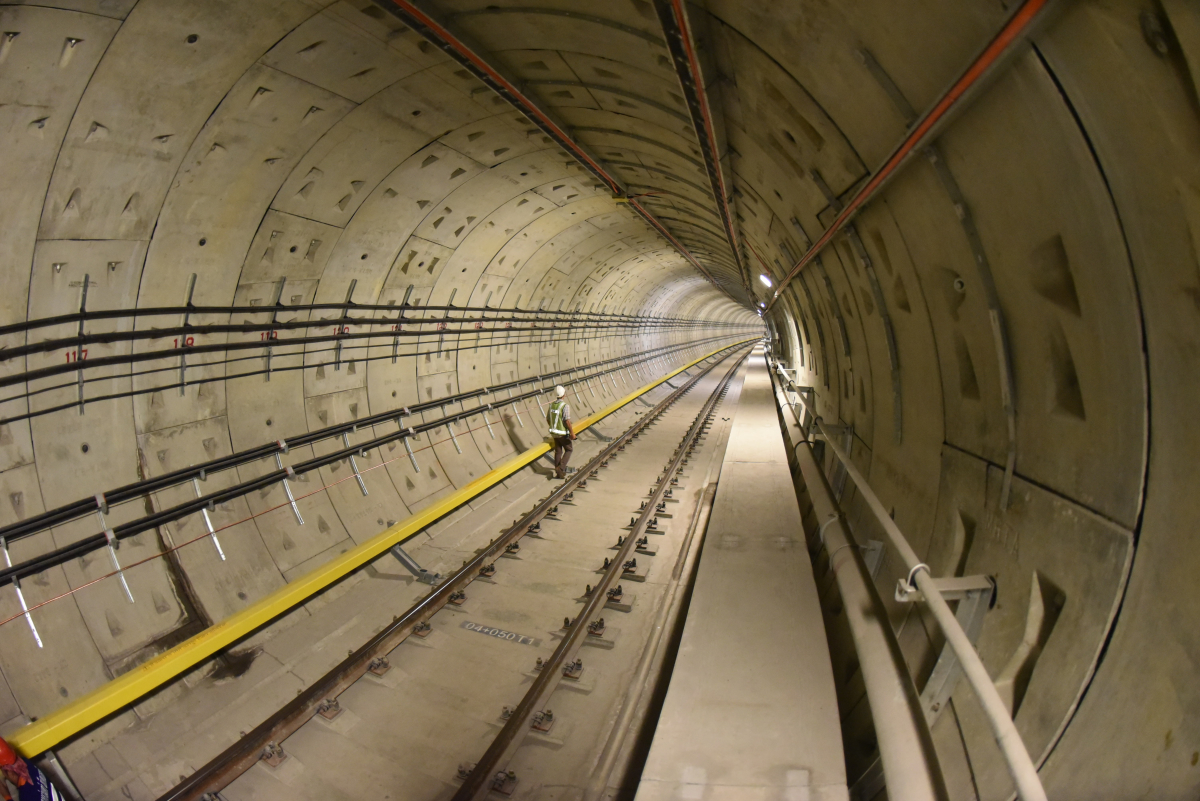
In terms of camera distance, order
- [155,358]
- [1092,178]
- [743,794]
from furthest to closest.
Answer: [155,358] → [743,794] → [1092,178]

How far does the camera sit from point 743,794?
104 inches

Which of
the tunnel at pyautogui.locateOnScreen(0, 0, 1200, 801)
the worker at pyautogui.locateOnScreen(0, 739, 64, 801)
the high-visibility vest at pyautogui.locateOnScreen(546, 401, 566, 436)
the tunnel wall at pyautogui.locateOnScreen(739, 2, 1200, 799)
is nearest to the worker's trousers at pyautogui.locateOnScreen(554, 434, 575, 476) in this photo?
the high-visibility vest at pyautogui.locateOnScreen(546, 401, 566, 436)

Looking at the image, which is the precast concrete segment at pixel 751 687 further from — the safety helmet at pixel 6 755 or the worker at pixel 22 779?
the safety helmet at pixel 6 755

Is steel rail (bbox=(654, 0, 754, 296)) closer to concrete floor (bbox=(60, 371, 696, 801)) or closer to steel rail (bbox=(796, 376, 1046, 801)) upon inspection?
steel rail (bbox=(796, 376, 1046, 801))

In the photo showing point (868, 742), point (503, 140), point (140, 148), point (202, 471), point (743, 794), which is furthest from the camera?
point (503, 140)

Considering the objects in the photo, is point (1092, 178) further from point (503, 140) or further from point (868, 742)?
point (503, 140)

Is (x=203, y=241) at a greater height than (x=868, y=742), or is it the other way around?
(x=203, y=241)

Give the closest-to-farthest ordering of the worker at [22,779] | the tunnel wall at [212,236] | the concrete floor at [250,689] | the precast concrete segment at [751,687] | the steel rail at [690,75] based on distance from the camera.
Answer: the precast concrete segment at [751,687]
the worker at [22,779]
the steel rail at [690,75]
the tunnel wall at [212,236]
the concrete floor at [250,689]

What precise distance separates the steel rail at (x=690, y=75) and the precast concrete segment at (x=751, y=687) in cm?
402

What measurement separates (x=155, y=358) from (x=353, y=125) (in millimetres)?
2927

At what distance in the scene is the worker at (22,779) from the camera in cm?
332

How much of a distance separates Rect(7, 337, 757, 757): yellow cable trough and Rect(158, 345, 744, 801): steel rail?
101 centimetres

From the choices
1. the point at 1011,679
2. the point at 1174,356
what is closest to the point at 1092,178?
the point at 1174,356

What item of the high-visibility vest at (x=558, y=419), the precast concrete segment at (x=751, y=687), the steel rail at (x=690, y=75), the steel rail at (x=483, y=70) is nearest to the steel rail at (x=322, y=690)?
the precast concrete segment at (x=751, y=687)
